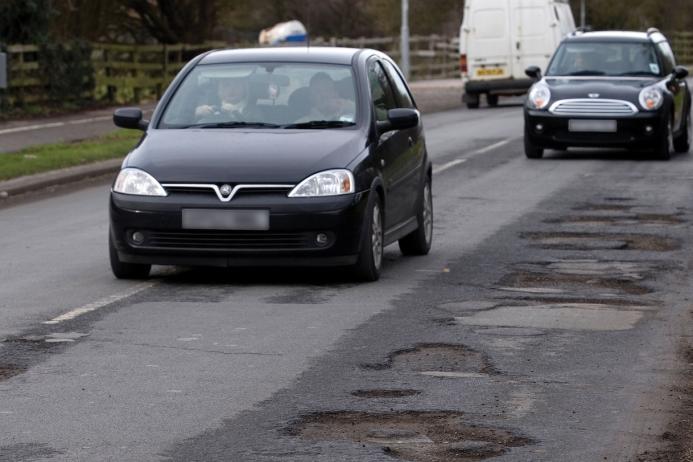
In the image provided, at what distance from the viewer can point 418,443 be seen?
682cm

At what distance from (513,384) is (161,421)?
1.73 m

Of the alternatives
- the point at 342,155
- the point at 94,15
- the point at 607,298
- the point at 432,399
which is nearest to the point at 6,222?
the point at 342,155

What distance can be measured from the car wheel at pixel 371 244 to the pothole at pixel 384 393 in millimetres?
3468

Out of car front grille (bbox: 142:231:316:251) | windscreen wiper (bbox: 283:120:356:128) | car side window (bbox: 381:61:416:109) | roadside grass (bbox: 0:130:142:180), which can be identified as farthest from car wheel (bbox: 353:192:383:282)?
roadside grass (bbox: 0:130:142:180)

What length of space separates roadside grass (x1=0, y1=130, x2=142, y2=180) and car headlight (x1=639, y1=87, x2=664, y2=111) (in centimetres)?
709

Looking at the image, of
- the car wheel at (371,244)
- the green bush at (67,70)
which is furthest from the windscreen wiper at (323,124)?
the green bush at (67,70)

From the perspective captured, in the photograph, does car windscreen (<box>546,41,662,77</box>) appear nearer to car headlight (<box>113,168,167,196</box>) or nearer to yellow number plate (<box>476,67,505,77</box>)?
car headlight (<box>113,168,167,196</box>)

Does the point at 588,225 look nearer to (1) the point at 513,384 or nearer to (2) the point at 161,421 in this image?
(1) the point at 513,384

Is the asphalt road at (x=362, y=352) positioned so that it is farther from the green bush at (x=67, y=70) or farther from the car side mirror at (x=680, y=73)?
the green bush at (x=67, y=70)

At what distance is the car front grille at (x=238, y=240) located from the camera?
36.3 ft

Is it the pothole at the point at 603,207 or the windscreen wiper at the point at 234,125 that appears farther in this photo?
the pothole at the point at 603,207

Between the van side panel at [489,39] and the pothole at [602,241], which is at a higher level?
the van side panel at [489,39]

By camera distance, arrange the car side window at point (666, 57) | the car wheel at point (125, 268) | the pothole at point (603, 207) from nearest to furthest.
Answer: the car wheel at point (125, 268) → the pothole at point (603, 207) → the car side window at point (666, 57)

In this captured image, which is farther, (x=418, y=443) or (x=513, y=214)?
(x=513, y=214)
